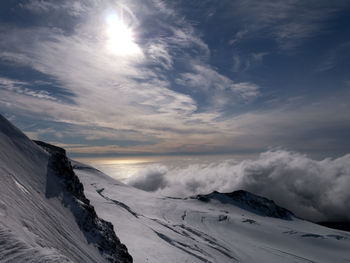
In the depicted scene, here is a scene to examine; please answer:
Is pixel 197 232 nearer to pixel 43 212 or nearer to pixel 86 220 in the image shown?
pixel 86 220

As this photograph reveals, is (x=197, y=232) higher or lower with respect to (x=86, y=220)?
lower

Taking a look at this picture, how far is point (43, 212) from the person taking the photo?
11562 millimetres

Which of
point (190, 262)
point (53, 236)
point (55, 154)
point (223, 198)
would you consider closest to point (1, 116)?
point (55, 154)

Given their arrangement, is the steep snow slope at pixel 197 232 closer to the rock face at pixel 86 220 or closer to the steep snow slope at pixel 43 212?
the rock face at pixel 86 220

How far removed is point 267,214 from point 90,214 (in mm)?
178024

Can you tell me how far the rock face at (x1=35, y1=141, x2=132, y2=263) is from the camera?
15.7m

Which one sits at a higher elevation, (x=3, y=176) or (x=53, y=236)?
(x=3, y=176)

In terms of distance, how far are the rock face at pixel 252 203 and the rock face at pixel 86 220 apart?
145 meters

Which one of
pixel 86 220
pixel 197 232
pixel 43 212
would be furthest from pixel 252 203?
pixel 43 212

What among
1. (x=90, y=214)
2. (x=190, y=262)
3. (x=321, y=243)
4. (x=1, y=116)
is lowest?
(x=321, y=243)

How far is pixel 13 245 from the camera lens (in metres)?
5.34

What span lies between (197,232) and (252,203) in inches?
4359

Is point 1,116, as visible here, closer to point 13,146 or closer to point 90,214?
point 13,146

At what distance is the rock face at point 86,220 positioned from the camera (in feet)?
51.6
